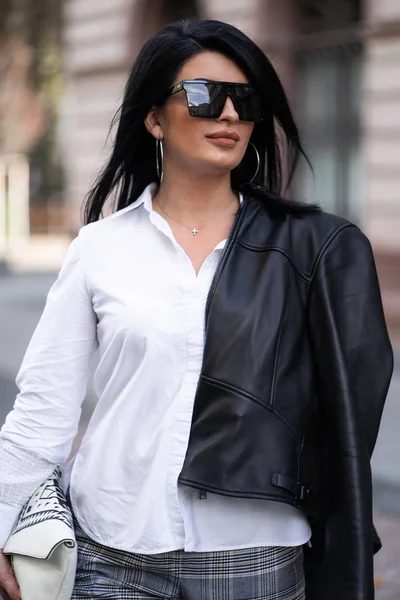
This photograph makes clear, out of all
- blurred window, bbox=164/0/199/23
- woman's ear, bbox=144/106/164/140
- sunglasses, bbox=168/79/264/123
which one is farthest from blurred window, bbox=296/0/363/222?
sunglasses, bbox=168/79/264/123

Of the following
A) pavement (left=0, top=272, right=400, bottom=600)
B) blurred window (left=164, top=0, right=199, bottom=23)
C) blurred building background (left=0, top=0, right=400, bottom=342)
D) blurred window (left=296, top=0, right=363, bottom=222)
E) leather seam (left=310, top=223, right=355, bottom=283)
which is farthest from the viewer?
blurred window (left=164, top=0, right=199, bottom=23)

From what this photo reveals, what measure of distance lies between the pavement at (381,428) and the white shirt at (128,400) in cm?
251

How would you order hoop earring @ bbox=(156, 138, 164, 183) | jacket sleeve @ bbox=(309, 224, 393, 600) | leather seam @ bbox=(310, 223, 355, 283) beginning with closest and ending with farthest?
1. jacket sleeve @ bbox=(309, 224, 393, 600)
2. leather seam @ bbox=(310, 223, 355, 283)
3. hoop earring @ bbox=(156, 138, 164, 183)

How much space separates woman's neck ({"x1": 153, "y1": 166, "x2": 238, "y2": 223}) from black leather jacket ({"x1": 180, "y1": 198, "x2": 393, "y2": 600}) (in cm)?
16

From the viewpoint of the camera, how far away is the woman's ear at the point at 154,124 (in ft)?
7.96

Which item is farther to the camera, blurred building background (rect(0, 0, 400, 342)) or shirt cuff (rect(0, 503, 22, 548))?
blurred building background (rect(0, 0, 400, 342))

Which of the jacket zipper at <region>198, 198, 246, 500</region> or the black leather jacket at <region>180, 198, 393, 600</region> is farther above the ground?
the jacket zipper at <region>198, 198, 246, 500</region>

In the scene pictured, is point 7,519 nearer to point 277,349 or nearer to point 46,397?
point 46,397

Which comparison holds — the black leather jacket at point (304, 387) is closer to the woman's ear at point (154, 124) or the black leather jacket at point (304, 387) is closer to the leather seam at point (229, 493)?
the leather seam at point (229, 493)

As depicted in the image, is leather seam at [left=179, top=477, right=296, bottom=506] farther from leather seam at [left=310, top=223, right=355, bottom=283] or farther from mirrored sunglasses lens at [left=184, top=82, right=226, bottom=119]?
mirrored sunglasses lens at [left=184, top=82, right=226, bottom=119]

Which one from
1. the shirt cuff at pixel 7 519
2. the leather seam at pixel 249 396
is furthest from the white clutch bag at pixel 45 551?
the leather seam at pixel 249 396

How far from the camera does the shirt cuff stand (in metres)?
2.33

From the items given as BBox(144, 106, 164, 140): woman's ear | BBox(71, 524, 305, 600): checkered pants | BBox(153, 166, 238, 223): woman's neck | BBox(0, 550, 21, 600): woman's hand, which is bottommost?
BBox(0, 550, 21, 600): woman's hand

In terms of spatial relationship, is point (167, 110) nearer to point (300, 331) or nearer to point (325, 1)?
point (300, 331)
